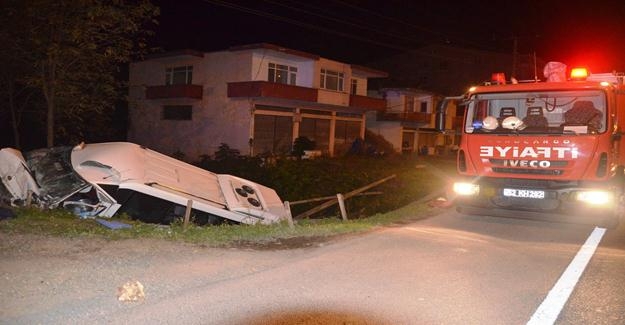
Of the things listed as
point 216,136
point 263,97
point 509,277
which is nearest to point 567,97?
point 509,277

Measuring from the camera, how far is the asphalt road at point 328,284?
14.4 ft

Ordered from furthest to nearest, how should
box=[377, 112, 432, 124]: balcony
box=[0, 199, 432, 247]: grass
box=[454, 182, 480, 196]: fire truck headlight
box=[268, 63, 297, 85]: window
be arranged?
box=[377, 112, 432, 124]: balcony
box=[268, 63, 297, 85]: window
box=[454, 182, 480, 196]: fire truck headlight
box=[0, 199, 432, 247]: grass

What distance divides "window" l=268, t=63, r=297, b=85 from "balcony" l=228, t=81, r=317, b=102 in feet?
6.41

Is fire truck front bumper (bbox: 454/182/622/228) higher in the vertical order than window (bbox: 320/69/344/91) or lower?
lower

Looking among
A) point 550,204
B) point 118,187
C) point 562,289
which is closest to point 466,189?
point 550,204

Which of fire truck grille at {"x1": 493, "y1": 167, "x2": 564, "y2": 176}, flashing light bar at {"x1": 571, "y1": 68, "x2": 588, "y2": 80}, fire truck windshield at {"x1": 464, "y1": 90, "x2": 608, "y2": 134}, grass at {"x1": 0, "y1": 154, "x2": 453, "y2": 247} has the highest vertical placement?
flashing light bar at {"x1": 571, "y1": 68, "x2": 588, "y2": 80}

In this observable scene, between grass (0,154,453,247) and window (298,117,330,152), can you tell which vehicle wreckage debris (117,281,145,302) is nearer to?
grass (0,154,453,247)

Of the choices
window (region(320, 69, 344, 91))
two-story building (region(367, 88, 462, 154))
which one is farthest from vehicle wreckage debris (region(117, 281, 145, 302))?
two-story building (region(367, 88, 462, 154))

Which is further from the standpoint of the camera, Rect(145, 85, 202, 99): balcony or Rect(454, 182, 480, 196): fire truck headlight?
Rect(145, 85, 202, 99): balcony

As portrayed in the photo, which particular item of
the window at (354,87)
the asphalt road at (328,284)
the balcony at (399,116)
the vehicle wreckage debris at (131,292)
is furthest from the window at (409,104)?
the vehicle wreckage debris at (131,292)

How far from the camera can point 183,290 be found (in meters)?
4.95

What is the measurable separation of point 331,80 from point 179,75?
10370mm

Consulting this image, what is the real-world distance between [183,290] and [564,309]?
A: 356 cm

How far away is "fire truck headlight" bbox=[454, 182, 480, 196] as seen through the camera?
8797 mm
